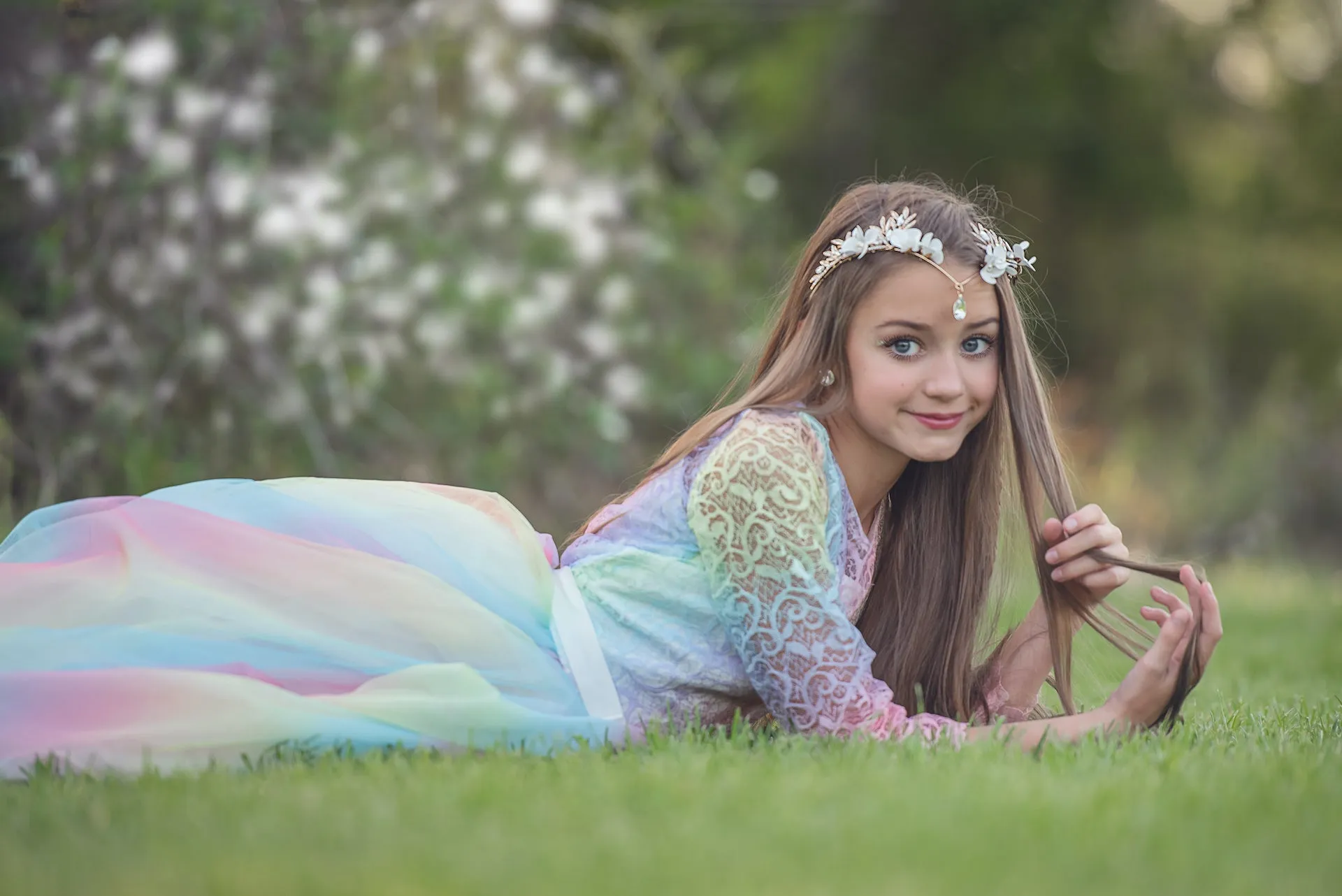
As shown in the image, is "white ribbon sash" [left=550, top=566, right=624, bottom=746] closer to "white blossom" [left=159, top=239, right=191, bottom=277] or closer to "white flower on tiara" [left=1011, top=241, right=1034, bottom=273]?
"white flower on tiara" [left=1011, top=241, right=1034, bottom=273]

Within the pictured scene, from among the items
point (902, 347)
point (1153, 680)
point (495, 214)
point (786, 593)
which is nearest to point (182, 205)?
point (495, 214)

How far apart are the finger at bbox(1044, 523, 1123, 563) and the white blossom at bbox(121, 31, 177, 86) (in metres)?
3.73

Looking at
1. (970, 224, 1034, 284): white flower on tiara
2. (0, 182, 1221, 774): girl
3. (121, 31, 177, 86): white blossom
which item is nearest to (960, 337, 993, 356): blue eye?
(0, 182, 1221, 774): girl

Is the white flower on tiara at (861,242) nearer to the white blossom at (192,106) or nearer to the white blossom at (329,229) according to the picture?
the white blossom at (329,229)

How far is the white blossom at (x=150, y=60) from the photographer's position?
511 centimetres

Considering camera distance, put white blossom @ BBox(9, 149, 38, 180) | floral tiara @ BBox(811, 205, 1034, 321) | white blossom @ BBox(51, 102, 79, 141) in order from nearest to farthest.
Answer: floral tiara @ BBox(811, 205, 1034, 321)
white blossom @ BBox(9, 149, 38, 180)
white blossom @ BBox(51, 102, 79, 141)

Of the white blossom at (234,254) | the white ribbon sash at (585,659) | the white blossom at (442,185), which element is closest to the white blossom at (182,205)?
the white blossom at (234,254)

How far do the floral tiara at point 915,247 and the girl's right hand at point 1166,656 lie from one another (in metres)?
0.62

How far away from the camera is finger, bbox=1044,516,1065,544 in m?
2.70

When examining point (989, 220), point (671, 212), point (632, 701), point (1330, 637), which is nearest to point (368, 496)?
point (632, 701)

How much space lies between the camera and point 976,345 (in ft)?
9.26

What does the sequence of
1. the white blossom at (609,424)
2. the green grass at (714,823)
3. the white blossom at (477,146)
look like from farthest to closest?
the white blossom at (477,146) → the white blossom at (609,424) → the green grass at (714,823)

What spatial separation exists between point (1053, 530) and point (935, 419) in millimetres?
290

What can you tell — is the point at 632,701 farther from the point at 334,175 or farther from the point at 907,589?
the point at 334,175
